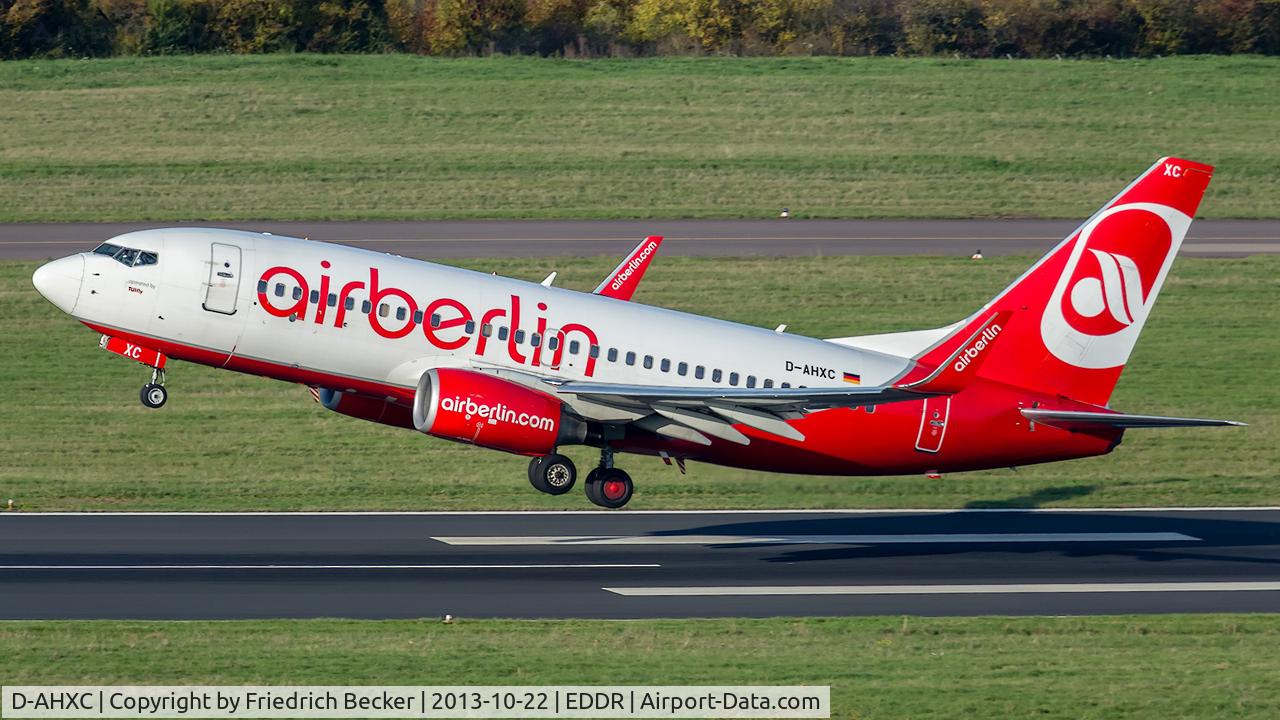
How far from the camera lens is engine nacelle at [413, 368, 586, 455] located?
109 ft

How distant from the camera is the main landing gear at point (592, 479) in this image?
35.1 m

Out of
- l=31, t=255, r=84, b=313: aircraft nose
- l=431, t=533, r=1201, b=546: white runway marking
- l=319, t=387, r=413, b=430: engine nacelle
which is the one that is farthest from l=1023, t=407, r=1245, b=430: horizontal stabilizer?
l=31, t=255, r=84, b=313: aircraft nose

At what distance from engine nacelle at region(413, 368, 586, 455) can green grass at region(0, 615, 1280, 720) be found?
4.77 meters

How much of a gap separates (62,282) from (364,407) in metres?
6.62

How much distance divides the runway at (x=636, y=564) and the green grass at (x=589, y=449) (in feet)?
5.64

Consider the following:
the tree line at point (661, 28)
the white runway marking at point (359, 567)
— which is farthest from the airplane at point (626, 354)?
the tree line at point (661, 28)

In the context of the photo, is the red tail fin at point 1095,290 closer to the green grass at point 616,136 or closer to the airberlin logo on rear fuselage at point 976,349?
the airberlin logo on rear fuselage at point 976,349

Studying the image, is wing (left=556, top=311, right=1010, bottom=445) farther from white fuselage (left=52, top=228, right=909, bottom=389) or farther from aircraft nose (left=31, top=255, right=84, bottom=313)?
aircraft nose (left=31, top=255, right=84, bottom=313)

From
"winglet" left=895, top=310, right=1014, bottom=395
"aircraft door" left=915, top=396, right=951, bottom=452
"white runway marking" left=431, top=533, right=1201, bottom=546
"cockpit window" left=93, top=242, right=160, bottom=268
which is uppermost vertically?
"cockpit window" left=93, top=242, right=160, bottom=268

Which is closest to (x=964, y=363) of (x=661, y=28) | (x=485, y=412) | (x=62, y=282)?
(x=485, y=412)

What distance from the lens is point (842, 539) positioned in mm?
38844

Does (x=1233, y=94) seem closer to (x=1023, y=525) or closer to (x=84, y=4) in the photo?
(x=1023, y=525)

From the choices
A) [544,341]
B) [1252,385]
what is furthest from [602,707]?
[1252,385]

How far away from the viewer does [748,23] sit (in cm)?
9450
